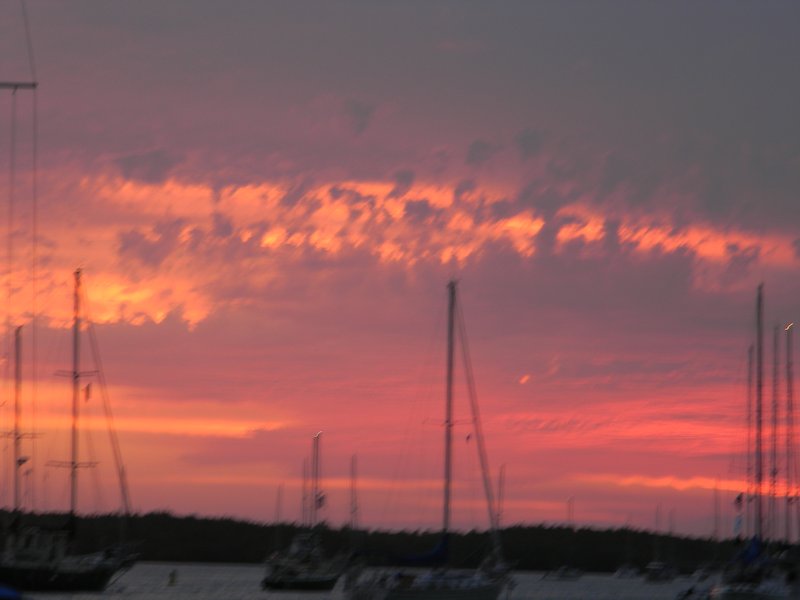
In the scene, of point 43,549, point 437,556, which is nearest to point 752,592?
point 437,556

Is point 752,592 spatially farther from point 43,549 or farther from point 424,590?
point 43,549

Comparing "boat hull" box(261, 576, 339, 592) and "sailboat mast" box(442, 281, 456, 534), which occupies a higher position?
"sailboat mast" box(442, 281, 456, 534)

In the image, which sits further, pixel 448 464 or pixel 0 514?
pixel 0 514

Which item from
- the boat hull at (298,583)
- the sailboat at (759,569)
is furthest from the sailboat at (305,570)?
the sailboat at (759,569)

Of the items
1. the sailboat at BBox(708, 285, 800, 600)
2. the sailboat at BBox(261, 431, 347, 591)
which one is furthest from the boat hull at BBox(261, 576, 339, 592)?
the sailboat at BBox(708, 285, 800, 600)

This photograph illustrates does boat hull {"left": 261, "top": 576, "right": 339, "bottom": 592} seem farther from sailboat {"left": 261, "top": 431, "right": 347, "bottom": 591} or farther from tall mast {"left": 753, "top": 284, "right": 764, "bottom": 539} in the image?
tall mast {"left": 753, "top": 284, "right": 764, "bottom": 539}

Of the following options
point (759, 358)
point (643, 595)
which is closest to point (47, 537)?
point (759, 358)

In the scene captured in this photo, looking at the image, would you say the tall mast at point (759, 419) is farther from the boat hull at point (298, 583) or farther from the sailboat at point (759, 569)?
the boat hull at point (298, 583)

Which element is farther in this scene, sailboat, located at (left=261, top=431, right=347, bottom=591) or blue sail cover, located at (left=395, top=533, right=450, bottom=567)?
sailboat, located at (left=261, top=431, right=347, bottom=591)

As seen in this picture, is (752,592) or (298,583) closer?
(752,592)

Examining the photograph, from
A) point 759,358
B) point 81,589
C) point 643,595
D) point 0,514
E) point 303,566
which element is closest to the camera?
point 759,358

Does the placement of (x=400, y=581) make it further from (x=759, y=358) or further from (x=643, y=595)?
(x=643, y=595)

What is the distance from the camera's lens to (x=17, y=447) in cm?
9594

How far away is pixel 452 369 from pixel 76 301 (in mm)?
29107
